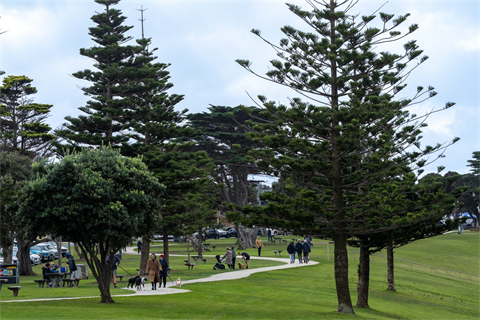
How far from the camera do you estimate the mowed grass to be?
630 inches

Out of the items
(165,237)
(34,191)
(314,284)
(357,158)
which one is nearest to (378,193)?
(357,158)

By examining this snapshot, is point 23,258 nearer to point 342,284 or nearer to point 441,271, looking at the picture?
point 342,284

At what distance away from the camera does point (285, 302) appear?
2055cm

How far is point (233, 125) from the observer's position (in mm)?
50438

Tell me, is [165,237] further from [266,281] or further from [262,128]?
[262,128]

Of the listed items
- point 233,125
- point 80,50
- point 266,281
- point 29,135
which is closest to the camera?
point 266,281

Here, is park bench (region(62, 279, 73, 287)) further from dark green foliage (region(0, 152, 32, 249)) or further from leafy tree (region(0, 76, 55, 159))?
leafy tree (region(0, 76, 55, 159))

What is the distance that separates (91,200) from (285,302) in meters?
7.85

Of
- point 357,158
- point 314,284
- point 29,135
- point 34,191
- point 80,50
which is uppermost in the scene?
point 80,50

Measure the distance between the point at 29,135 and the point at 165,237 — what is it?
19.4m

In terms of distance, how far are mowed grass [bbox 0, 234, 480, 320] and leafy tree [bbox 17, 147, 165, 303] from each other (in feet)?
7.03

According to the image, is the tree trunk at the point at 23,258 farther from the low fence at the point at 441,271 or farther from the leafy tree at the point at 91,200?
the low fence at the point at 441,271

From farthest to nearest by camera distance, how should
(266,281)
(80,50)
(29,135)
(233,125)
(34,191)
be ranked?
(233,125) → (29,135) → (80,50) → (266,281) → (34,191)

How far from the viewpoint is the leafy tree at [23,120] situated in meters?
48.1
